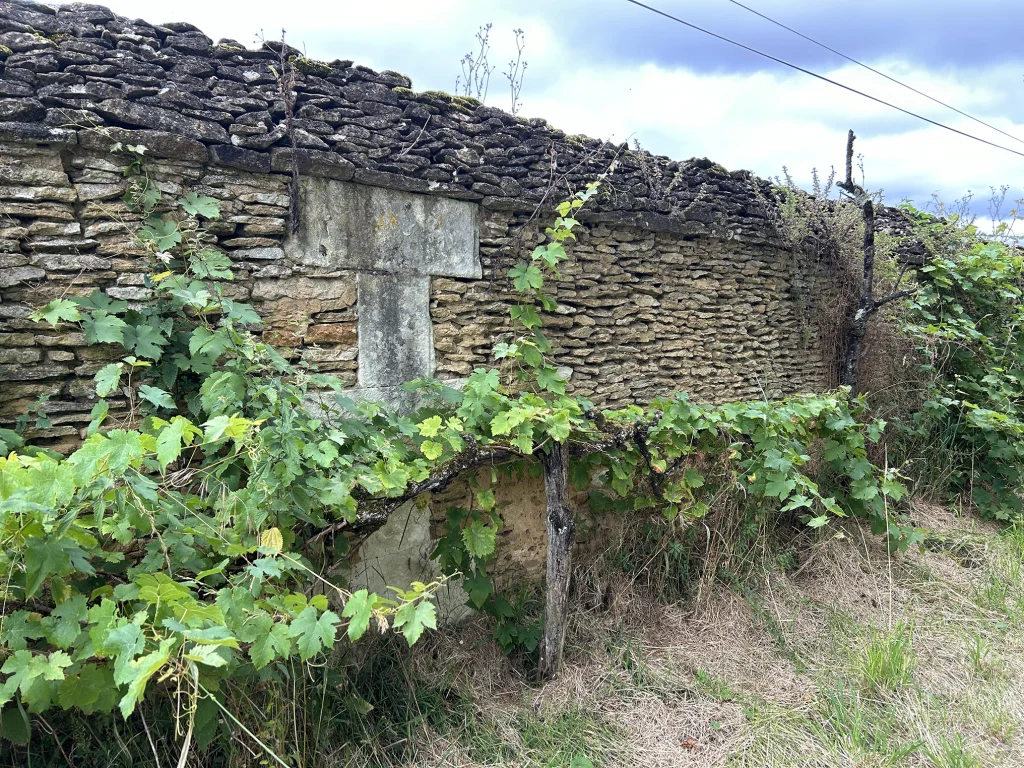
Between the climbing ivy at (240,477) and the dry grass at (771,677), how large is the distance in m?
0.33

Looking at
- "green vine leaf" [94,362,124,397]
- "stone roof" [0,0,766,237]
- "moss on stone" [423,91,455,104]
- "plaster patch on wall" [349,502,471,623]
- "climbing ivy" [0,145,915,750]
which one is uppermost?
"moss on stone" [423,91,455,104]

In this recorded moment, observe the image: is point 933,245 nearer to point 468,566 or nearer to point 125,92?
point 468,566

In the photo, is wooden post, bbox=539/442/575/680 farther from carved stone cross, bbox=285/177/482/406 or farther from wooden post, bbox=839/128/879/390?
wooden post, bbox=839/128/879/390

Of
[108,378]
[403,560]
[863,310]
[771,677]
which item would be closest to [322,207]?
[108,378]

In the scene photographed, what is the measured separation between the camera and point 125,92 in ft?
8.54

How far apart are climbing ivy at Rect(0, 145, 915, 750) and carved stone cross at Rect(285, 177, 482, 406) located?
23cm

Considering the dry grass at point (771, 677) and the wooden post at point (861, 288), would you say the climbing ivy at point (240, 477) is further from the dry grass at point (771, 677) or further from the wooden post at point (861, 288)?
the wooden post at point (861, 288)

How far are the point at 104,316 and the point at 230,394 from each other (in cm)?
58

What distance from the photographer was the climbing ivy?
177 centimetres

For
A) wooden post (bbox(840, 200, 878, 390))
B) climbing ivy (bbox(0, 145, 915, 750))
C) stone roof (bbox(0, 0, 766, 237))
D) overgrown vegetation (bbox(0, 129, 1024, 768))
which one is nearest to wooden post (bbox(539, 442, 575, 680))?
overgrown vegetation (bbox(0, 129, 1024, 768))

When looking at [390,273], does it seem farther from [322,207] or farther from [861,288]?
[861,288]

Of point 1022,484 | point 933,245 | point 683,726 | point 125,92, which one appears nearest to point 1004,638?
point 683,726

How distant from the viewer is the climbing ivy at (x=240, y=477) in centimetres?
177

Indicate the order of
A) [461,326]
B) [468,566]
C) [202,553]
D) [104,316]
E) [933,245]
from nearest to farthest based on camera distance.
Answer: [202,553] → [104,316] → [468,566] → [461,326] → [933,245]
